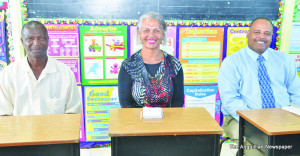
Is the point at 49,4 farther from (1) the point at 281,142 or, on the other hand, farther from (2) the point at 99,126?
(1) the point at 281,142

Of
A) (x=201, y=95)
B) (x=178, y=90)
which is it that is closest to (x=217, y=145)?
(x=178, y=90)

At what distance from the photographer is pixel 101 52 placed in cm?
293

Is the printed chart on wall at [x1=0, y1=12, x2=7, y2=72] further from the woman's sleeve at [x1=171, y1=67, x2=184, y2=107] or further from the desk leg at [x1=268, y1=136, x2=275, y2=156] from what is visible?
the desk leg at [x1=268, y1=136, x2=275, y2=156]

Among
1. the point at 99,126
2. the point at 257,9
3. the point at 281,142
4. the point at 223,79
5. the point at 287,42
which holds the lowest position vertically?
the point at 99,126

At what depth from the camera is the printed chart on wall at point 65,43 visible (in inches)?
110

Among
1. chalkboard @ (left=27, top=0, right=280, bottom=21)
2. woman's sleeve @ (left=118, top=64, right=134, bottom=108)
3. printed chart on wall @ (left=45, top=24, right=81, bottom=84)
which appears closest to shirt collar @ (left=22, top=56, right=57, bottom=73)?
woman's sleeve @ (left=118, top=64, right=134, bottom=108)

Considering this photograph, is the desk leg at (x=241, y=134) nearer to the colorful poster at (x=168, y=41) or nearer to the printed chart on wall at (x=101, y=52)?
the colorful poster at (x=168, y=41)

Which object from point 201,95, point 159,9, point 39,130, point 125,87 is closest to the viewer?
point 39,130

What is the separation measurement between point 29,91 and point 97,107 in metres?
1.20

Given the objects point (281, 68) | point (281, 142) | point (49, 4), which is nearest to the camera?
point (281, 142)

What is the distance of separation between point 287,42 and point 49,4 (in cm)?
298

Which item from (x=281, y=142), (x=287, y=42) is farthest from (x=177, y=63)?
(x=287, y=42)

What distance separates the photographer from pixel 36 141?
49.9 inches

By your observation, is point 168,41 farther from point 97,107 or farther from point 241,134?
point 241,134
